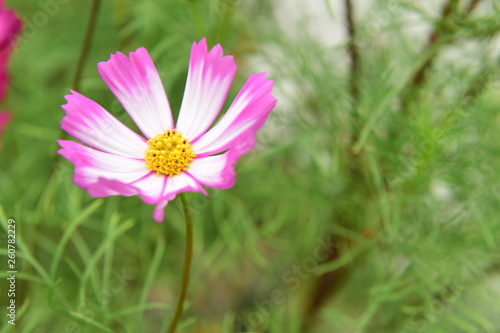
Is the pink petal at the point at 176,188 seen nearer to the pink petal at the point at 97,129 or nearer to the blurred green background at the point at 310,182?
the pink petal at the point at 97,129

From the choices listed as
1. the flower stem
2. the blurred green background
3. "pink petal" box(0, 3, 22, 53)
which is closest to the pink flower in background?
"pink petal" box(0, 3, 22, 53)

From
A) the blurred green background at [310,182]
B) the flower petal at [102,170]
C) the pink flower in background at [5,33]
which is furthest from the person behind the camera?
the blurred green background at [310,182]

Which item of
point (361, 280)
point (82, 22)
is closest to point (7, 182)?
point (82, 22)

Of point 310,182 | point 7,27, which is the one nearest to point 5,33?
point 7,27

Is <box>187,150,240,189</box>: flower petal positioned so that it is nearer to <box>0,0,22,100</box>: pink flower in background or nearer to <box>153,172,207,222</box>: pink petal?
<box>153,172,207,222</box>: pink petal

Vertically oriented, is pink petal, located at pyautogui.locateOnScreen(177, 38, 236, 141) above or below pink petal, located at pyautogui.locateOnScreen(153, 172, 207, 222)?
above

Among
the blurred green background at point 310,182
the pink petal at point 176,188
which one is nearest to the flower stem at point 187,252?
the pink petal at point 176,188
